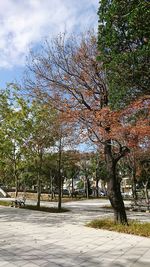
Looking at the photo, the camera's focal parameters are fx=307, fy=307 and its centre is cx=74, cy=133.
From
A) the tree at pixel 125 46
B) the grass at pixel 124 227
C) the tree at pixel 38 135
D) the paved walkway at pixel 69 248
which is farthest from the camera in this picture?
the tree at pixel 38 135

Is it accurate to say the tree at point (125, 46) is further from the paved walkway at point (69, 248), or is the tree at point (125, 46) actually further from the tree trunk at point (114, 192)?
the paved walkway at point (69, 248)

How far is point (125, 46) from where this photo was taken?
9797mm

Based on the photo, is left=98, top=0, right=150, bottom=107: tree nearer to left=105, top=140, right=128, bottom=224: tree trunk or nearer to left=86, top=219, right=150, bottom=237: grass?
left=105, top=140, right=128, bottom=224: tree trunk

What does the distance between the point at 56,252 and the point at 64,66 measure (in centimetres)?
879

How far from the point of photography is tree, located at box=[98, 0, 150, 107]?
349 inches

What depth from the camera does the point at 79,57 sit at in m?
14.1

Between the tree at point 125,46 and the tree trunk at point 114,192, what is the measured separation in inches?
153

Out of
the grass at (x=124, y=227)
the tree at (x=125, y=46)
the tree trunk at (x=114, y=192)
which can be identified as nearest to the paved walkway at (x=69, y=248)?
the grass at (x=124, y=227)

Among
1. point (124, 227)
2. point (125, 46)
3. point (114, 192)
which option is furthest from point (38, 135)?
point (125, 46)

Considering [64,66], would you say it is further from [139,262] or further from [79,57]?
[139,262]

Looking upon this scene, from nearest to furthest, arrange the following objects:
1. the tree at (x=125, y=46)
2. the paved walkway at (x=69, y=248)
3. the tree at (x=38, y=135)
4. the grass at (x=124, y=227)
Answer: the paved walkway at (x=69, y=248)
the tree at (x=125, y=46)
the grass at (x=124, y=227)
the tree at (x=38, y=135)

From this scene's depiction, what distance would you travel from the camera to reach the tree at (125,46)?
8875 mm

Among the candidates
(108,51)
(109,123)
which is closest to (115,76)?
(108,51)

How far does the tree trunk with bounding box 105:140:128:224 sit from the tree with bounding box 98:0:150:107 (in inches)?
153
